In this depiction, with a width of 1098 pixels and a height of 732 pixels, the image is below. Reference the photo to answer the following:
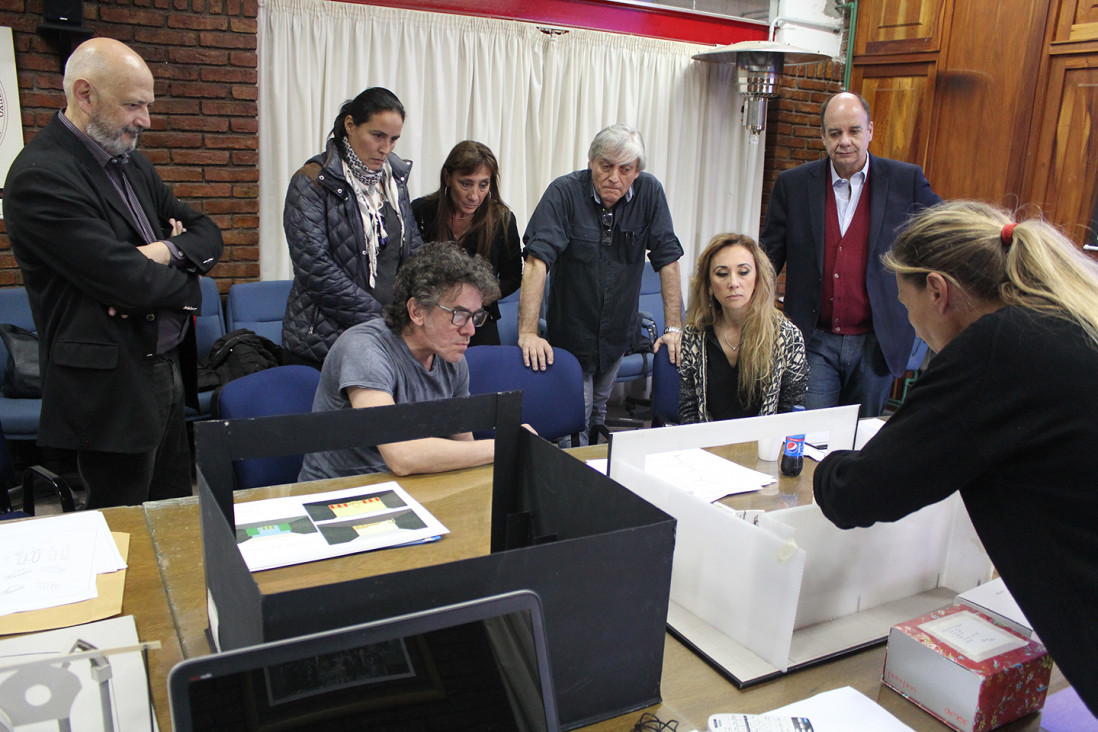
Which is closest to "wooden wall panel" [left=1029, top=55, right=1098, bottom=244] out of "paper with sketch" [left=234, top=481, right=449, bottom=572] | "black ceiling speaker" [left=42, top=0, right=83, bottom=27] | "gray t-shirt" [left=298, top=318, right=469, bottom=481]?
"gray t-shirt" [left=298, top=318, right=469, bottom=481]

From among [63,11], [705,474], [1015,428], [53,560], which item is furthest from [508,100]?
[1015,428]

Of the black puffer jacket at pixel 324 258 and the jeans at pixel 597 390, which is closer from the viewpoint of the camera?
the black puffer jacket at pixel 324 258

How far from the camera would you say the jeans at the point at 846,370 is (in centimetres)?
308

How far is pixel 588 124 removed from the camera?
16.8 ft

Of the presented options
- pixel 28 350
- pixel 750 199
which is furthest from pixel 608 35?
pixel 28 350

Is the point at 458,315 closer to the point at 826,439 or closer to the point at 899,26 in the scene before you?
the point at 826,439

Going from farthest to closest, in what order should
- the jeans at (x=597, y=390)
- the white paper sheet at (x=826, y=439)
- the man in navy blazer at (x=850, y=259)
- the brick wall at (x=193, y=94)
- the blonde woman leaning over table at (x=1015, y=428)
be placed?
the brick wall at (x=193, y=94), the jeans at (x=597, y=390), the man in navy blazer at (x=850, y=259), the white paper sheet at (x=826, y=439), the blonde woman leaning over table at (x=1015, y=428)

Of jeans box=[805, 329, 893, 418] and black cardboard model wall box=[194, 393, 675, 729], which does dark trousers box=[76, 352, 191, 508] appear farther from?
jeans box=[805, 329, 893, 418]

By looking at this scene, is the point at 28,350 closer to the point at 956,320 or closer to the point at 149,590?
the point at 149,590

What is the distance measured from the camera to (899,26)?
5.03m

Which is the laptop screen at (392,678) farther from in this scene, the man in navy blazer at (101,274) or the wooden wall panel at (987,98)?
the wooden wall panel at (987,98)

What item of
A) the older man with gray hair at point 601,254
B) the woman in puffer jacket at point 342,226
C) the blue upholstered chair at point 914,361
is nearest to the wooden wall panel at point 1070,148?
the blue upholstered chair at point 914,361

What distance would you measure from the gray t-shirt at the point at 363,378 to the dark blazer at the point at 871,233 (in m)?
1.54

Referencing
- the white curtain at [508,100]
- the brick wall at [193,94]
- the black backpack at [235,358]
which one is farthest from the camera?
the white curtain at [508,100]
